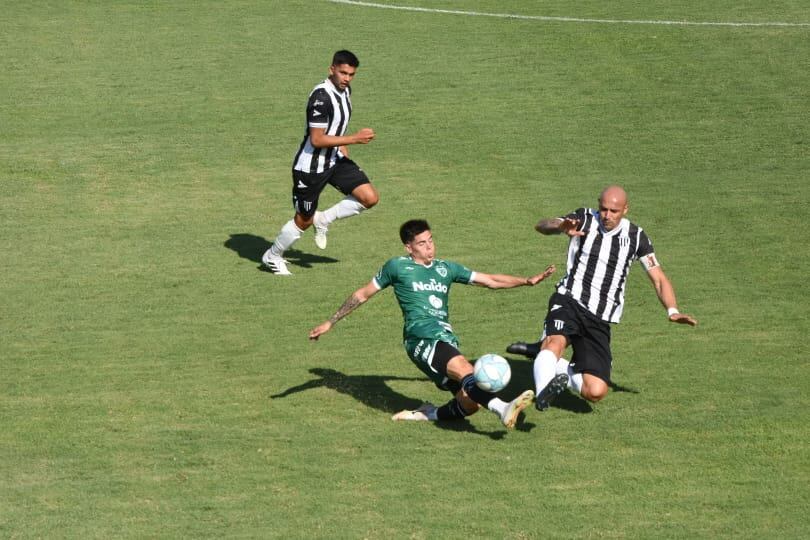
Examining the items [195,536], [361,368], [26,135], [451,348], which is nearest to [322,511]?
[195,536]

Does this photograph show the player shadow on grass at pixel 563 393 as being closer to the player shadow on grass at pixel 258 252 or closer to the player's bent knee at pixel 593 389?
the player's bent knee at pixel 593 389

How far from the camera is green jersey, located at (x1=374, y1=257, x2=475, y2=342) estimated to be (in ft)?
35.6

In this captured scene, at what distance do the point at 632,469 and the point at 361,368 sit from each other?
3.39 metres

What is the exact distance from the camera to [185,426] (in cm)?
1084

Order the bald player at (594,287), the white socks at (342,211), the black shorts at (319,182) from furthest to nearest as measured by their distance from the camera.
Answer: the white socks at (342,211) < the black shorts at (319,182) < the bald player at (594,287)

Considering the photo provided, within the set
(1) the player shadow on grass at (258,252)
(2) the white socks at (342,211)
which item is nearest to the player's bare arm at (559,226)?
(2) the white socks at (342,211)

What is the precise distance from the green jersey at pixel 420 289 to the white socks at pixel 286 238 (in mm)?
3891

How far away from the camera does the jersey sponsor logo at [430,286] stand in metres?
10.9

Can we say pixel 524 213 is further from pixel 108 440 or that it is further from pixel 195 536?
pixel 195 536

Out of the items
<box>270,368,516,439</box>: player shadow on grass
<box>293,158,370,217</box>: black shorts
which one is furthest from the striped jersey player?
<box>270,368,516,439</box>: player shadow on grass

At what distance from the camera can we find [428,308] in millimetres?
10883

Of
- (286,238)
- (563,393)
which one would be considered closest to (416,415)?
(563,393)

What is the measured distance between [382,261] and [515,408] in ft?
19.3

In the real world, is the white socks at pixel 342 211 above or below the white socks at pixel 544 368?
above
